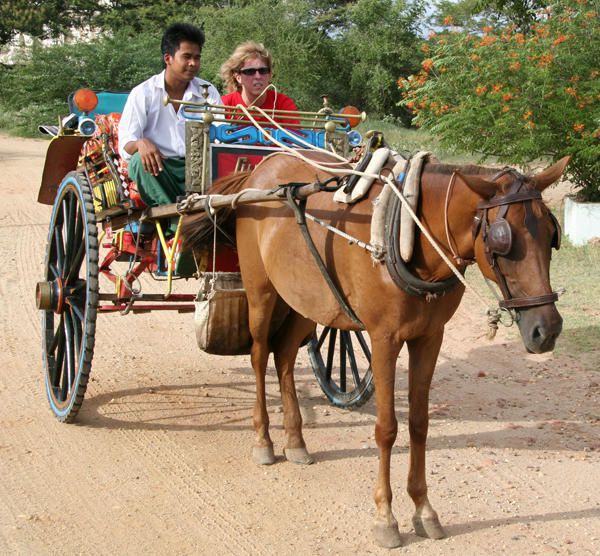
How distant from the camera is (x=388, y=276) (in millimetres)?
3924

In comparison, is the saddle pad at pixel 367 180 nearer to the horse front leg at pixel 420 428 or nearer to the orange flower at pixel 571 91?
the horse front leg at pixel 420 428

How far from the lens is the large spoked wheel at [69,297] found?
17.2 feet

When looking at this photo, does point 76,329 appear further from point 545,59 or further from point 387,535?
point 545,59

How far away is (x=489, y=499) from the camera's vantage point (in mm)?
4559

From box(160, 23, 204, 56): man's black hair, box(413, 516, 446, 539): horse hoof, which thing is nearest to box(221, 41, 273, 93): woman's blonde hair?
box(160, 23, 204, 56): man's black hair

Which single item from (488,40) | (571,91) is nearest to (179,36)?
(571,91)

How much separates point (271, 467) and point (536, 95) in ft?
24.8

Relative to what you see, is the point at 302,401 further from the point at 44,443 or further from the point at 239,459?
the point at 44,443

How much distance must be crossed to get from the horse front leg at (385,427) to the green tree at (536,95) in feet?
23.8

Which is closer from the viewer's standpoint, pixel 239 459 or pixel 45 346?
pixel 239 459

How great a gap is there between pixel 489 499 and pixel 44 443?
2.80m

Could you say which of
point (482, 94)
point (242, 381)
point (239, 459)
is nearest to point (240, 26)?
point (482, 94)

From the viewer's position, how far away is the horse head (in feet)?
11.2

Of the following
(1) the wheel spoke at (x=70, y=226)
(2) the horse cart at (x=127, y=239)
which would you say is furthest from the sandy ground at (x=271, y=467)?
(1) the wheel spoke at (x=70, y=226)
